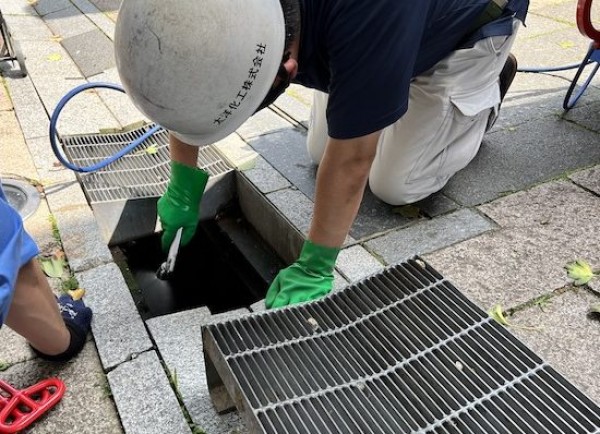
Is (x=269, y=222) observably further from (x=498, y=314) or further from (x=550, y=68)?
(x=550, y=68)

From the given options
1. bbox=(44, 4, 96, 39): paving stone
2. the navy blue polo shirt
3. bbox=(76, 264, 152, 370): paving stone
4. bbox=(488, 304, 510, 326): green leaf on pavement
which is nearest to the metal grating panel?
bbox=(76, 264, 152, 370): paving stone

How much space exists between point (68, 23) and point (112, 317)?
4.57m

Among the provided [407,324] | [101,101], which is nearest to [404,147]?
[407,324]

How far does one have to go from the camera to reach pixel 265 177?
3.21 metres

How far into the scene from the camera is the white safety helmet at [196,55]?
146cm

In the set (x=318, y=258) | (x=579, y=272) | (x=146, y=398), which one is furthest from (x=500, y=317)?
(x=146, y=398)

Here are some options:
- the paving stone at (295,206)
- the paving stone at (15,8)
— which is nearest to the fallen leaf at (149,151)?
the paving stone at (295,206)

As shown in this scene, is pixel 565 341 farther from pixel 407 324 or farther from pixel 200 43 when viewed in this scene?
pixel 200 43

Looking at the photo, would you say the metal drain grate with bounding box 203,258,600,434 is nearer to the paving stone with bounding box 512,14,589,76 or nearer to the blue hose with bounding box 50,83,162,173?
the blue hose with bounding box 50,83,162,173

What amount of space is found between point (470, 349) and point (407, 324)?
0.81ft

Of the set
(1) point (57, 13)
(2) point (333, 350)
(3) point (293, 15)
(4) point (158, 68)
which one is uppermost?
(3) point (293, 15)

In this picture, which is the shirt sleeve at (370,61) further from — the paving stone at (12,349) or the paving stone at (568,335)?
the paving stone at (12,349)

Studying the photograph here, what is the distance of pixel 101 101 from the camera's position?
161 inches

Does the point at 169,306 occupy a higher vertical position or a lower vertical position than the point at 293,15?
lower
